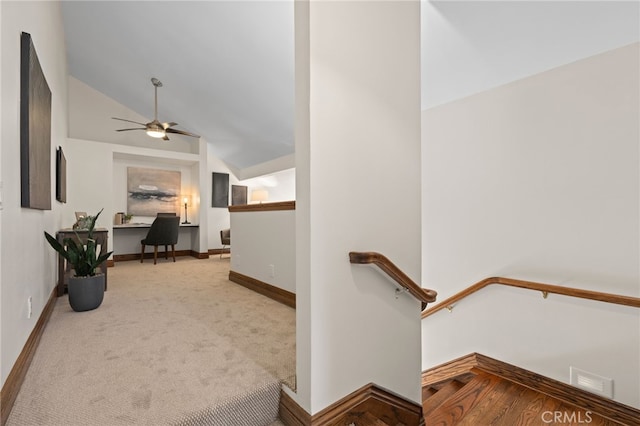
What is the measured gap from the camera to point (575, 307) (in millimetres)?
2268

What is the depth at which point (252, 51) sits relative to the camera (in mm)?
3611

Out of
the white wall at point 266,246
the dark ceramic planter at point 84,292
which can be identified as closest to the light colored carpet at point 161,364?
the dark ceramic planter at point 84,292

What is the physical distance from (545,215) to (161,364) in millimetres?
3048

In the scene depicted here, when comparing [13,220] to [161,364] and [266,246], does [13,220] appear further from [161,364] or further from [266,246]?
[266,246]

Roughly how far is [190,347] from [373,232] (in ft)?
4.51

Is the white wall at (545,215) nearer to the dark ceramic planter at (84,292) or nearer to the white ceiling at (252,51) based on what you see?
the white ceiling at (252,51)

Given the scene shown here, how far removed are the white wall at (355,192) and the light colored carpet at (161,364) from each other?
0.36 meters

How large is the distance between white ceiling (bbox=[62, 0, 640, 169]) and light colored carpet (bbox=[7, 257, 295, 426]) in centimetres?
263

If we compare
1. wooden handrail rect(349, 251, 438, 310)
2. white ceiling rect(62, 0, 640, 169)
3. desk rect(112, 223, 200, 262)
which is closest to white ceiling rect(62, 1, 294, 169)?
white ceiling rect(62, 0, 640, 169)

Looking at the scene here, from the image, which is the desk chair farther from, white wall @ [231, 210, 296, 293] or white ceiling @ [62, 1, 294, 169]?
white wall @ [231, 210, 296, 293]

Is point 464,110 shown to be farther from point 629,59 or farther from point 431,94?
point 629,59

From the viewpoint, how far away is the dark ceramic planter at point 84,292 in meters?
2.48

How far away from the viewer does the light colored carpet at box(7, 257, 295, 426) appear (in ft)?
3.97

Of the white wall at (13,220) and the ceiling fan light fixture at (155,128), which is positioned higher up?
the ceiling fan light fixture at (155,128)
